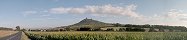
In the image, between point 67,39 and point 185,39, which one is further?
point 67,39

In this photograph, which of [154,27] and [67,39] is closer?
[67,39]

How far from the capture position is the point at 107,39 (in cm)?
4094

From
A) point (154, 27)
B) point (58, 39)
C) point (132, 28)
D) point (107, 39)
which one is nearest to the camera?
point (107, 39)

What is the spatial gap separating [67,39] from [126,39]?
8660 mm

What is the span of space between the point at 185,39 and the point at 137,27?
3290 inches

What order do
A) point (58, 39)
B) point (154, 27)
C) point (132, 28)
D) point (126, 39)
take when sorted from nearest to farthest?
point (126, 39), point (58, 39), point (154, 27), point (132, 28)

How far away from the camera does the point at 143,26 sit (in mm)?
124250

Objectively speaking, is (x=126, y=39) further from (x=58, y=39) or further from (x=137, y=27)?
(x=137, y=27)

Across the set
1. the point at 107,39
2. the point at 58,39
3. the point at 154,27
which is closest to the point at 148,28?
the point at 154,27

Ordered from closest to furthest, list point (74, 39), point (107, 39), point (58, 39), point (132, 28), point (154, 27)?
point (107, 39), point (74, 39), point (58, 39), point (154, 27), point (132, 28)

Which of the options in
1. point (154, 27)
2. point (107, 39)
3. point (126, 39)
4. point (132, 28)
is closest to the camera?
point (107, 39)

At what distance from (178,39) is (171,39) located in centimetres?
79

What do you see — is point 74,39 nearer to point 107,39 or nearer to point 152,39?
point 107,39

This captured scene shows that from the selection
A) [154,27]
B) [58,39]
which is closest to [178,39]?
[58,39]
